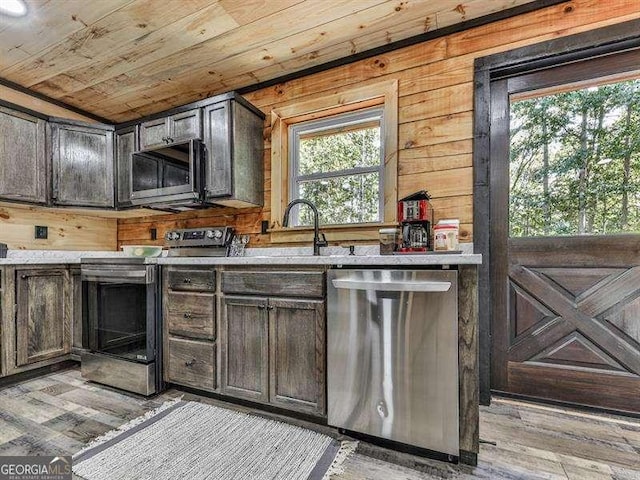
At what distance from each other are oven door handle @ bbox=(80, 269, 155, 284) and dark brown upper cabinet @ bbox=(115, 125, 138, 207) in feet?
2.74

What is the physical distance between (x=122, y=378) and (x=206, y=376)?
24.8 inches

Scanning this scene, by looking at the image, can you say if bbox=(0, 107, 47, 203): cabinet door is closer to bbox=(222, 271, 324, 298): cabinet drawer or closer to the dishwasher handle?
bbox=(222, 271, 324, 298): cabinet drawer

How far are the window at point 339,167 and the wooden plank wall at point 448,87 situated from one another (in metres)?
0.25

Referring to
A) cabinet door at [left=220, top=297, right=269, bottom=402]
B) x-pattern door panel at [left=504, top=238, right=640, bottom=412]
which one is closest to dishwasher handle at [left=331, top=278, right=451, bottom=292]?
cabinet door at [left=220, top=297, right=269, bottom=402]

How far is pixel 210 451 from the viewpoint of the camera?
4.89ft

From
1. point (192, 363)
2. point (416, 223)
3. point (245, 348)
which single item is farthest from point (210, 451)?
point (416, 223)

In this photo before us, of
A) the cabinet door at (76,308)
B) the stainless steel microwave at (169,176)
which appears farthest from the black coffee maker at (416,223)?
the cabinet door at (76,308)

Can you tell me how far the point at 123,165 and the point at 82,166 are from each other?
12.9 inches

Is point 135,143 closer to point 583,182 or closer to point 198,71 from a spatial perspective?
point 198,71

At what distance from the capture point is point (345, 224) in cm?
238

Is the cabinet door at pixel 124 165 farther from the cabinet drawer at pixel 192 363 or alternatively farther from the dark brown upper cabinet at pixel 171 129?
the cabinet drawer at pixel 192 363

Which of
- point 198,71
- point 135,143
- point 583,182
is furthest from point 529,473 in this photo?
point 135,143

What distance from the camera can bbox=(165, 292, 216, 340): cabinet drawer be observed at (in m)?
1.96

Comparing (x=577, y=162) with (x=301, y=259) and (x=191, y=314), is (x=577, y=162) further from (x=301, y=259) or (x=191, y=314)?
(x=191, y=314)
